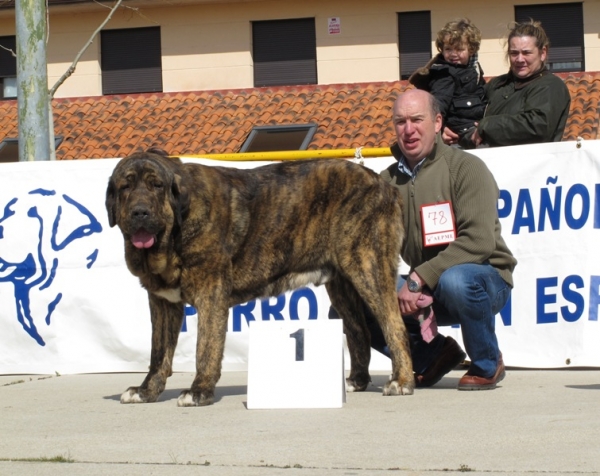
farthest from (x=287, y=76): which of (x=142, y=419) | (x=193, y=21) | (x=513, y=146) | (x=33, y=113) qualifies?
(x=142, y=419)

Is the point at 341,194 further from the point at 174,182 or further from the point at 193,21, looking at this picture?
the point at 193,21

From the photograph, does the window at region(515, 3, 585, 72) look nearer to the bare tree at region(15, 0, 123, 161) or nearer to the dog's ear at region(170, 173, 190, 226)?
the bare tree at region(15, 0, 123, 161)

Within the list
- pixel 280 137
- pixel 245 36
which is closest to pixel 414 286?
pixel 280 137

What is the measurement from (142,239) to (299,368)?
1.13m

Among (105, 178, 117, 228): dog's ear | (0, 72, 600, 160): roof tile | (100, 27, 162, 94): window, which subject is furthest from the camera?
(100, 27, 162, 94): window

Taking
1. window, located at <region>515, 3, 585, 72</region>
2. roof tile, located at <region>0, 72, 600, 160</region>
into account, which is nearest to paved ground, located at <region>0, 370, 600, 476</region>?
roof tile, located at <region>0, 72, 600, 160</region>

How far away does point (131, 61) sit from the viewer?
3284 cm

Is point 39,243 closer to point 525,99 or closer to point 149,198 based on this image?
point 149,198

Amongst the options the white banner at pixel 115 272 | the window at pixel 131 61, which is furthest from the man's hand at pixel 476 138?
the window at pixel 131 61

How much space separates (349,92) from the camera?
29016 mm

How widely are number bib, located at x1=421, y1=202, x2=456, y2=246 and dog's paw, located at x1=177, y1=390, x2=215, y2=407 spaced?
162cm

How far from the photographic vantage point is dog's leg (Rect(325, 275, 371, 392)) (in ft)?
25.6

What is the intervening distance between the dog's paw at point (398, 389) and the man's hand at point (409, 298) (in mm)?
452

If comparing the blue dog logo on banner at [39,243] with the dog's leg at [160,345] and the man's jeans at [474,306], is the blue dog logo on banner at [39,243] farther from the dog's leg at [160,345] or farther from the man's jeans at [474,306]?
the man's jeans at [474,306]
